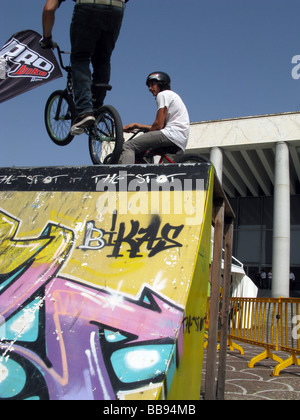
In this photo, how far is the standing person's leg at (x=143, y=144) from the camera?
4.05 m

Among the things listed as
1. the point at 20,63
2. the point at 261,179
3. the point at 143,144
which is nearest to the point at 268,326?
the point at 143,144

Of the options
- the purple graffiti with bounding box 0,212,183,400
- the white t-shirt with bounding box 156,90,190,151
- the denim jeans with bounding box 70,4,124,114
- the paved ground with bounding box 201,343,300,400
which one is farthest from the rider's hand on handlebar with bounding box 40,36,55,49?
the paved ground with bounding box 201,343,300,400

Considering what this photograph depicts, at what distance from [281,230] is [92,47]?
18.7 meters

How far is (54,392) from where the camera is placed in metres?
1.69

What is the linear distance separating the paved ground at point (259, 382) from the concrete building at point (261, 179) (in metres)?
14.8

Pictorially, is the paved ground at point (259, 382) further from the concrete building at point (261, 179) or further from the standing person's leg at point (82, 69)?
the concrete building at point (261, 179)

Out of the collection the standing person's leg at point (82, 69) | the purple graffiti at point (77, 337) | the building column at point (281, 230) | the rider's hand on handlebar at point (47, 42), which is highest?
the building column at point (281, 230)

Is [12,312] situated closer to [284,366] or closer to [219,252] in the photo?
[219,252]

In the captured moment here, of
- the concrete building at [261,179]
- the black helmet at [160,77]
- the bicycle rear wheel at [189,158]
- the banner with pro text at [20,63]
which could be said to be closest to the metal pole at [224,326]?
the bicycle rear wheel at [189,158]

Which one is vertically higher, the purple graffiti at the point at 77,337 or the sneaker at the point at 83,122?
the sneaker at the point at 83,122

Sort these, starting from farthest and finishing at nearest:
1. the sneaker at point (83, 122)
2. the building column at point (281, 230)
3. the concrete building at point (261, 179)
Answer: the concrete building at point (261, 179) → the building column at point (281, 230) → the sneaker at point (83, 122)

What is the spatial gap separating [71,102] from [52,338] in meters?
3.63

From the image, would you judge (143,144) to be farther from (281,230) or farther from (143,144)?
(281,230)

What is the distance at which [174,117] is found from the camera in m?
4.15
